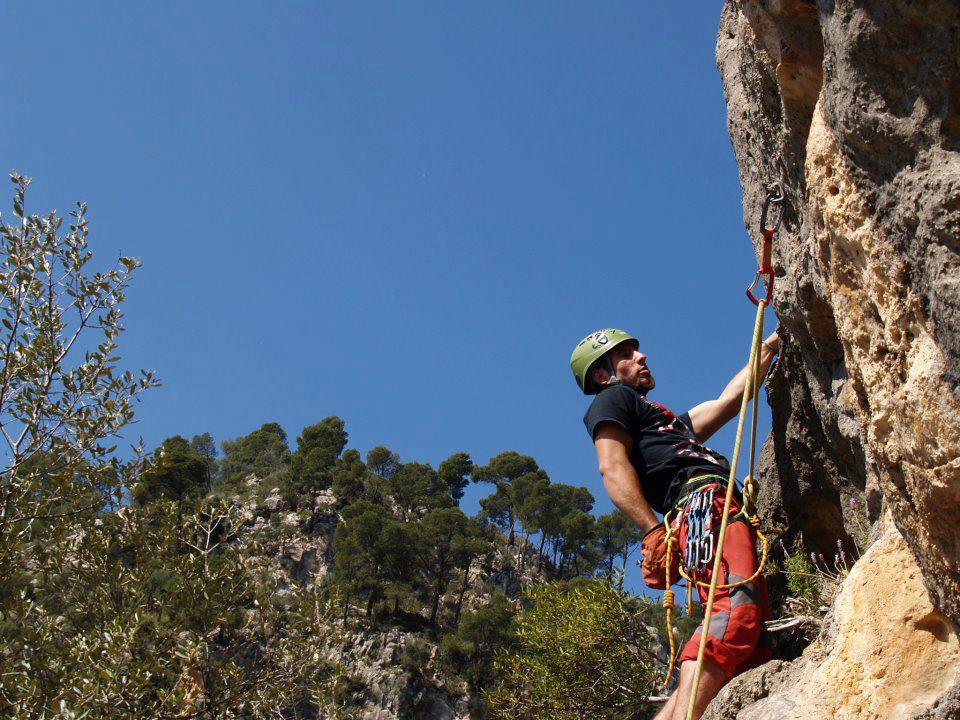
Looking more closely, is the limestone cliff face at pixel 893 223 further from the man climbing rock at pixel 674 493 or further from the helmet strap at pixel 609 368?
the helmet strap at pixel 609 368

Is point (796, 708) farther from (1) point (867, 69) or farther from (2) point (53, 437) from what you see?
(2) point (53, 437)

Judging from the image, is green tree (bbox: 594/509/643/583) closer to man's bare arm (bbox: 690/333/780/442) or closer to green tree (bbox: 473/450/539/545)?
green tree (bbox: 473/450/539/545)

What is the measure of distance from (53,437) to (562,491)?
72.0m

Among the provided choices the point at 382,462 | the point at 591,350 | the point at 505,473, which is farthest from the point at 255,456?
the point at 591,350

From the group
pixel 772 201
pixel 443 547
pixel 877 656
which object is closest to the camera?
pixel 877 656

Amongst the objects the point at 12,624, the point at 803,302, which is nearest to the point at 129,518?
the point at 12,624

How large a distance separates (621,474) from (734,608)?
952 mm

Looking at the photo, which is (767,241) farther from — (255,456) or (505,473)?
(255,456)

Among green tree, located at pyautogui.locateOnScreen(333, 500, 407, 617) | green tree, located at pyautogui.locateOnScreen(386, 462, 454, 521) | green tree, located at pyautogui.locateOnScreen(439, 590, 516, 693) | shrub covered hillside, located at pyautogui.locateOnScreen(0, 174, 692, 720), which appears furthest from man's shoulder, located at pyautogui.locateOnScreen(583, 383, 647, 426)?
green tree, located at pyautogui.locateOnScreen(386, 462, 454, 521)

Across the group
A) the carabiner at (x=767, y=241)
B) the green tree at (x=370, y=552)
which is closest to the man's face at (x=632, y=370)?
the carabiner at (x=767, y=241)

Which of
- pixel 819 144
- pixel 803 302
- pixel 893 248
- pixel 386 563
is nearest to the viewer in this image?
pixel 893 248

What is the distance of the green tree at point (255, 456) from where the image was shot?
273 ft

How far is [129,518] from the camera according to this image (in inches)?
337

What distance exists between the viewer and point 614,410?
498 cm
